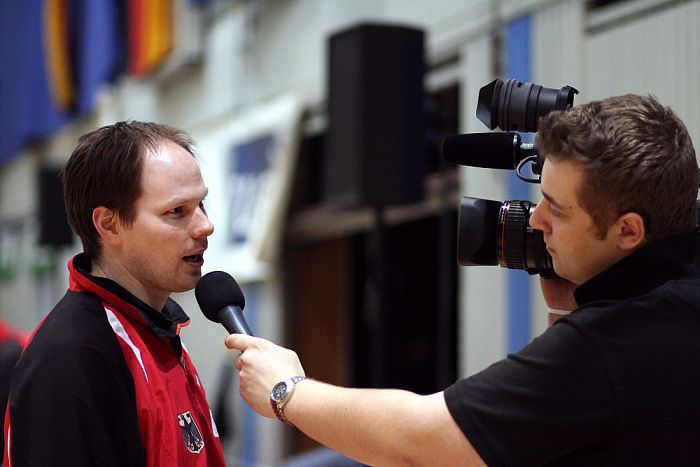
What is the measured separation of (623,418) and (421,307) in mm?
5503

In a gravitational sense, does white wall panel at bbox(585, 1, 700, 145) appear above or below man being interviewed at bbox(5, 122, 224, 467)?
above

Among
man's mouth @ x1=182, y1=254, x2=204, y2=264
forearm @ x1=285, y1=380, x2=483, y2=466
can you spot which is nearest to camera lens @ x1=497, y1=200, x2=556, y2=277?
forearm @ x1=285, y1=380, x2=483, y2=466

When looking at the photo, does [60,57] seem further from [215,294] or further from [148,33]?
[215,294]

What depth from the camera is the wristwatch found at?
164 centimetres

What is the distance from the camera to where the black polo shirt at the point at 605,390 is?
55.8 inches

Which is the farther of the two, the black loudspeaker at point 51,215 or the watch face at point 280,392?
the black loudspeaker at point 51,215

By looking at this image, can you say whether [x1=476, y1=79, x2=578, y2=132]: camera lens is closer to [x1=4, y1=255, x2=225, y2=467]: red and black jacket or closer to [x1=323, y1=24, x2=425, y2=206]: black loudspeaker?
[x1=4, y1=255, x2=225, y2=467]: red and black jacket

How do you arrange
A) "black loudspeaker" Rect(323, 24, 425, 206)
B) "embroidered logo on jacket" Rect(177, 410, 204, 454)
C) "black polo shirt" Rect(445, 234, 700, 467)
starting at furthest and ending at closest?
"black loudspeaker" Rect(323, 24, 425, 206) < "embroidered logo on jacket" Rect(177, 410, 204, 454) < "black polo shirt" Rect(445, 234, 700, 467)

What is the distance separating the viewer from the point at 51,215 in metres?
8.41

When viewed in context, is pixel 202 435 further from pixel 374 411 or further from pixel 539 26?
pixel 539 26

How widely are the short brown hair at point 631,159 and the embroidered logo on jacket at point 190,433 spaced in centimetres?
79

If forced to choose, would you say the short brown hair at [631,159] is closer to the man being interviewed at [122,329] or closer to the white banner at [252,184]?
the man being interviewed at [122,329]

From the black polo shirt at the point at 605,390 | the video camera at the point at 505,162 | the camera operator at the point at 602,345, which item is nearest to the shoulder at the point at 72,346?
the camera operator at the point at 602,345

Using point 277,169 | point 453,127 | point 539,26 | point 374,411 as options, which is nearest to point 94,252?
point 374,411
